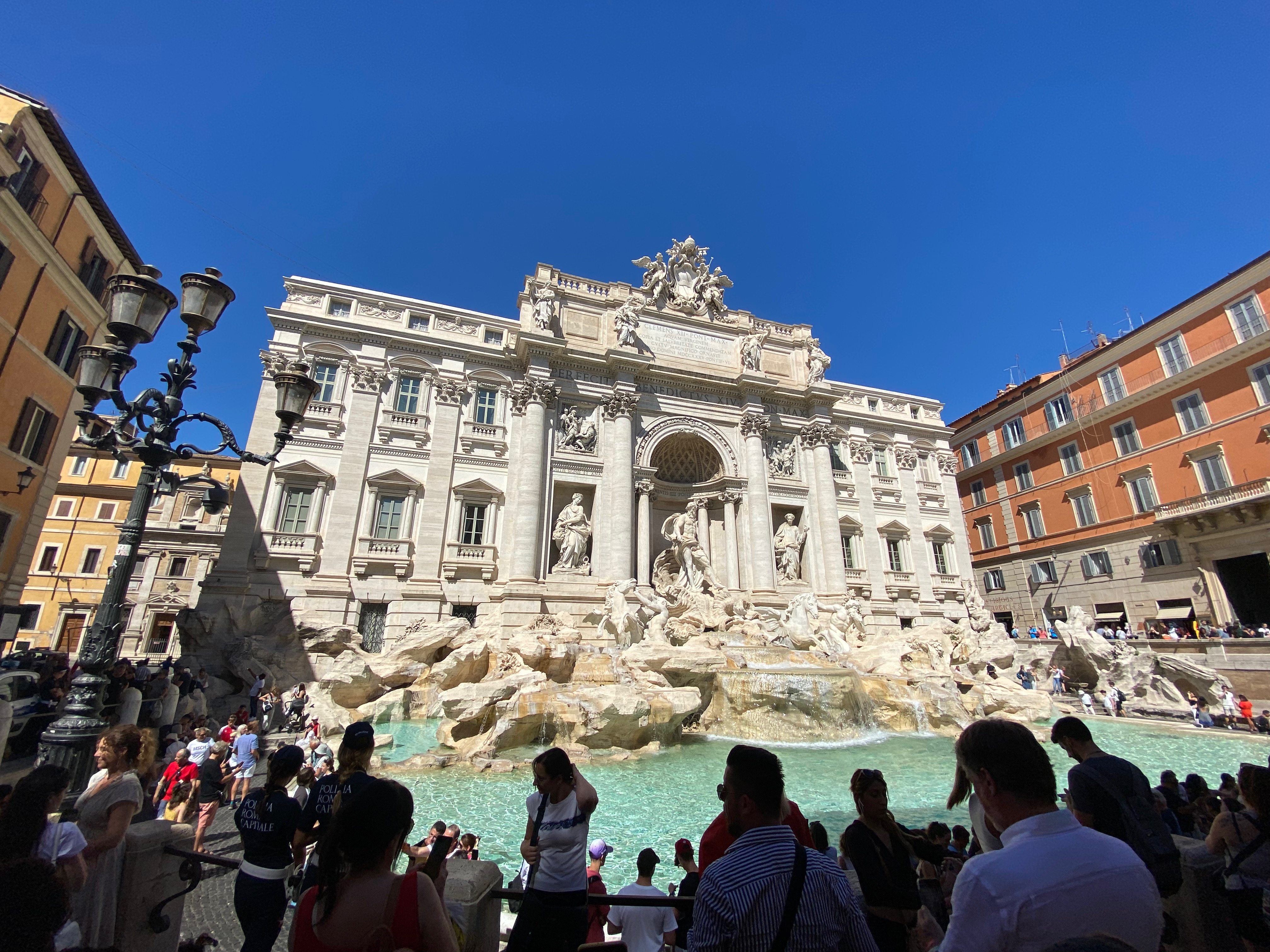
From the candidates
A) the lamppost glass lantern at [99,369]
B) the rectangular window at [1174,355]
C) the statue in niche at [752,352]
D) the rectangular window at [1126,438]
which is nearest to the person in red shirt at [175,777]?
the lamppost glass lantern at [99,369]

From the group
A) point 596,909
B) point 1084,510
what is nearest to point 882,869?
point 596,909

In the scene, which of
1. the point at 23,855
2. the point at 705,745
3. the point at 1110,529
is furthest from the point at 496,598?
the point at 1110,529

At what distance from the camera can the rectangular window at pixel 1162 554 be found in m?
21.6

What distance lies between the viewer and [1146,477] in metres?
23.1

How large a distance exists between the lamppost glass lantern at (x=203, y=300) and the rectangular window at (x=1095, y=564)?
3097cm

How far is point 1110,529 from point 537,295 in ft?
84.9

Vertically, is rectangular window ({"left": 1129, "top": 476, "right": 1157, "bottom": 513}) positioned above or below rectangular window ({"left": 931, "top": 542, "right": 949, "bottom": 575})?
above

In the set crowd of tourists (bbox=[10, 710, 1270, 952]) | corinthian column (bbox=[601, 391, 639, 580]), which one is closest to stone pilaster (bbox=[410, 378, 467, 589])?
corinthian column (bbox=[601, 391, 639, 580])

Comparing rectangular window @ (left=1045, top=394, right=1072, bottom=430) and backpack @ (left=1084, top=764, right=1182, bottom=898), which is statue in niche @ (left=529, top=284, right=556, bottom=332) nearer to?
backpack @ (left=1084, top=764, right=1182, bottom=898)

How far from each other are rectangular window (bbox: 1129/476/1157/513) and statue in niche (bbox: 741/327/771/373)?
52.4 feet

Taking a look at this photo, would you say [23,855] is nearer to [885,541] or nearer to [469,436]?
[469,436]

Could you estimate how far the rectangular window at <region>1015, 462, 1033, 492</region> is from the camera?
28.5 meters

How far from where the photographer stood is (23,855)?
95.3 inches

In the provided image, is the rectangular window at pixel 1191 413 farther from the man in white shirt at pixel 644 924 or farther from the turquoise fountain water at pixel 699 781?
the man in white shirt at pixel 644 924
